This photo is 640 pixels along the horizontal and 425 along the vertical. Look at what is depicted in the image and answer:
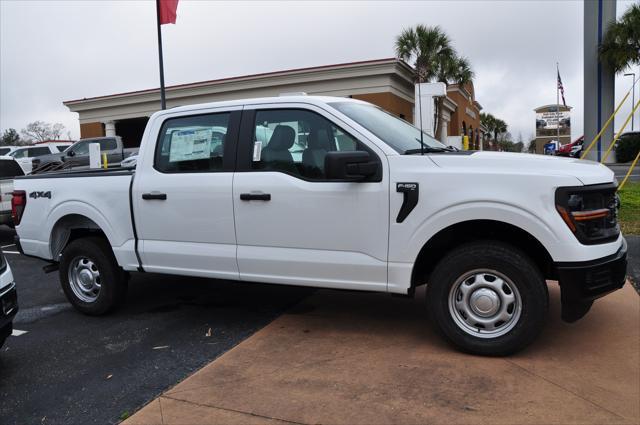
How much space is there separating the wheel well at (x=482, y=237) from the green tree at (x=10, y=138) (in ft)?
297

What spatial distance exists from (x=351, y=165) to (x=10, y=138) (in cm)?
9485

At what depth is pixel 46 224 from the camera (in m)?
5.58

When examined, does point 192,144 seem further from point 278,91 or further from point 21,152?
point 21,152

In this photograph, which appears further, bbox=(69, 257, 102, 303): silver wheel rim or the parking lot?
bbox=(69, 257, 102, 303): silver wheel rim

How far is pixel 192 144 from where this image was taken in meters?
4.88

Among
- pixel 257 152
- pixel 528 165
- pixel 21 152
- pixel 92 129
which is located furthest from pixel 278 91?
pixel 528 165

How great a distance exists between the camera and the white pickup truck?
3.71m

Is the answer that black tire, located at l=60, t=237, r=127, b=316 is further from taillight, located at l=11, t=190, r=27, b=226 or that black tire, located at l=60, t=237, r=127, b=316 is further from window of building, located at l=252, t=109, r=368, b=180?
window of building, located at l=252, t=109, r=368, b=180

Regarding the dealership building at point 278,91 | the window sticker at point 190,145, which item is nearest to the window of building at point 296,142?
the window sticker at point 190,145

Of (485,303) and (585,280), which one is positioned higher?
(585,280)

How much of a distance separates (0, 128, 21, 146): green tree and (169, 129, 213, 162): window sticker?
8866 cm

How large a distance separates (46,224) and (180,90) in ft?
75.4

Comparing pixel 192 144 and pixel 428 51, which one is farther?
pixel 428 51

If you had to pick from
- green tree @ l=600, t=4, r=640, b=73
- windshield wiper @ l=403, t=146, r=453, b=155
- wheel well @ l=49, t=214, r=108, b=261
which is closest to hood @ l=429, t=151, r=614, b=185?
windshield wiper @ l=403, t=146, r=453, b=155
